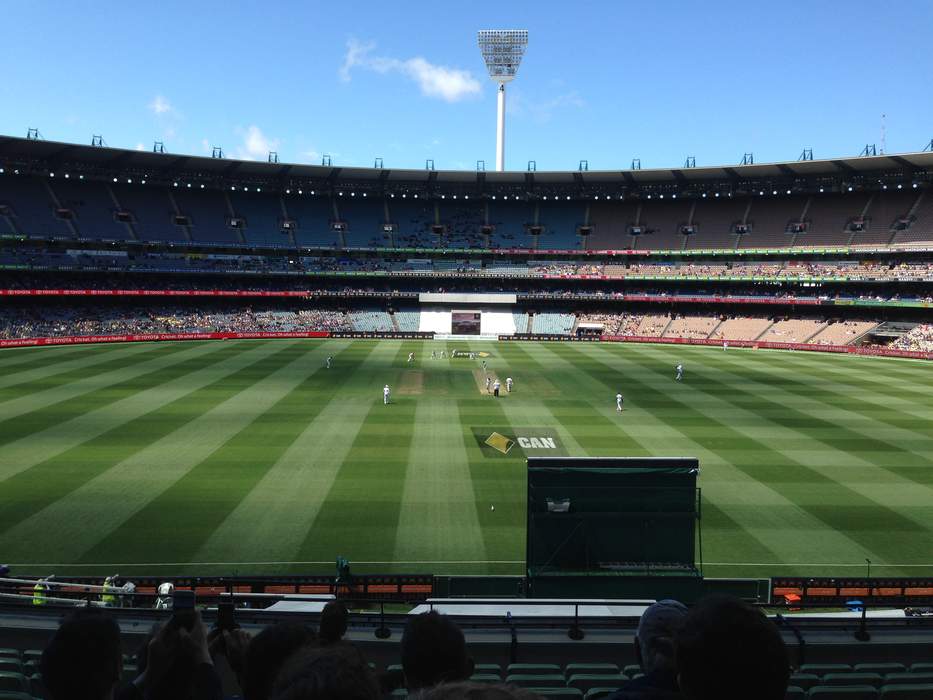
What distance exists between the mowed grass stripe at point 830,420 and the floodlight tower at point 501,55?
2454 inches

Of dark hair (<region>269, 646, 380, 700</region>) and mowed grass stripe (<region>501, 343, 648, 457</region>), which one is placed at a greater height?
dark hair (<region>269, 646, 380, 700</region>)

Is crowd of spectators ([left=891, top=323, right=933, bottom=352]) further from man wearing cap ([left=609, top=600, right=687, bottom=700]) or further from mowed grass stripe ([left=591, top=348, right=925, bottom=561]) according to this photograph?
man wearing cap ([left=609, top=600, right=687, bottom=700])

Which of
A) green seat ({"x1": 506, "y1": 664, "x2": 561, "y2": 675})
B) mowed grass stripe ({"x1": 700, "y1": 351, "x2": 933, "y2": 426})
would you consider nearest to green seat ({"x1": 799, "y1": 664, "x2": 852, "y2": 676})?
green seat ({"x1": 506, "y1": 664, "x2": 561, "y2": 675})

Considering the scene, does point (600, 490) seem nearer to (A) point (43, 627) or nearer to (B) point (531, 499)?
(B) point (531, 499)

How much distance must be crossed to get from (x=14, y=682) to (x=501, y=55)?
318 ft

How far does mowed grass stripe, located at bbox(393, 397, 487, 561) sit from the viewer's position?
16.5 meters

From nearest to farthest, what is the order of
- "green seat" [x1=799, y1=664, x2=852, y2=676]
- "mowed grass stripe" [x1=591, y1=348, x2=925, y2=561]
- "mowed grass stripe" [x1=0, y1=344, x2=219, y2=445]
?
"green seat" [x1=799, y1=664, x2=852, y2=676], "mowed grass stripe" [x1=591, y1=348, x2=925, y2=561], "mowed grass stripe" [x1=0, y1=344, x2=219, y2=445]

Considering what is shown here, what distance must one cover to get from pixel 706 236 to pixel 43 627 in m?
82.6

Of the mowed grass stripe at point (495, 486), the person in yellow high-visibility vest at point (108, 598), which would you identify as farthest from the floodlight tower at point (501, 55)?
the person in yellow high-visibility vest at point (108, 598)

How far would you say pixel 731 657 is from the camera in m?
2.32

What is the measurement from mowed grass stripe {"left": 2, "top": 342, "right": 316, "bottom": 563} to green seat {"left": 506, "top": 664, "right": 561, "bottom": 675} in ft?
42.2

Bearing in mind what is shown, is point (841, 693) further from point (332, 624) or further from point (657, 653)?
point (332, 624)

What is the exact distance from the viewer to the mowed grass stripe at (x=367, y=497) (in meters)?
16.4

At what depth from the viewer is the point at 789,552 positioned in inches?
648
